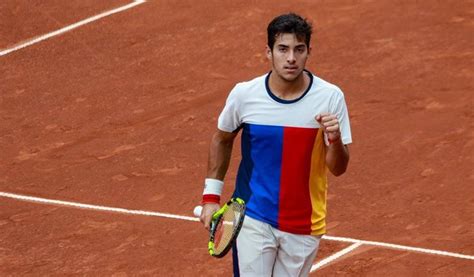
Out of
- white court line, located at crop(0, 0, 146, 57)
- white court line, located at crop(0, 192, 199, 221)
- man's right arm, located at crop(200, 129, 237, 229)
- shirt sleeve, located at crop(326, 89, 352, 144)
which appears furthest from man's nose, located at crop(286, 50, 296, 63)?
white court line, located at crop(0, 0, 146, 57)

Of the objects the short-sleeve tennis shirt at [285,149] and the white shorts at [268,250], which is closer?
the short-sleeve tennis shirt at [285,149]

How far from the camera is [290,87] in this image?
753 centimetres

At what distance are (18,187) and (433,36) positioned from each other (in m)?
5.99

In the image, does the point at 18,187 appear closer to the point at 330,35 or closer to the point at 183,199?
the point at 183,199

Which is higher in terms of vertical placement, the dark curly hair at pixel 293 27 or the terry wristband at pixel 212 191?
the dark curly hair at pixel 293 27

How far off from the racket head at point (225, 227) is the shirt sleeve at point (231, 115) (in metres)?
0.44

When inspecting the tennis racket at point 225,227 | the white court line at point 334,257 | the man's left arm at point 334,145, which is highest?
the man's left arm at point 334,145

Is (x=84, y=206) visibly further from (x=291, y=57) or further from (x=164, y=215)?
(x=291, y=57)

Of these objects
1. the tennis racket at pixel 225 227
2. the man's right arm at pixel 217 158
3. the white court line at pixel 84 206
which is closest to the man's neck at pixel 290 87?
the man's right arm at pixel 217 158

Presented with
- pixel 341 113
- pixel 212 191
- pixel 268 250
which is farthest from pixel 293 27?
pixel 268 250

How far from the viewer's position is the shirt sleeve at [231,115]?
764 centimetres

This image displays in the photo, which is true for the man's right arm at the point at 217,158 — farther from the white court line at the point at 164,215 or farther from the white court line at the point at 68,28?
the white court line at the point at 68,28

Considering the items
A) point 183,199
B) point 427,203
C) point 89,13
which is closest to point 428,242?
point 427,203

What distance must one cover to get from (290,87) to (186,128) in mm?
6295
